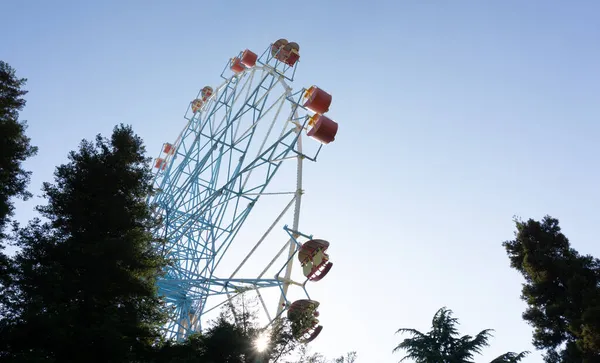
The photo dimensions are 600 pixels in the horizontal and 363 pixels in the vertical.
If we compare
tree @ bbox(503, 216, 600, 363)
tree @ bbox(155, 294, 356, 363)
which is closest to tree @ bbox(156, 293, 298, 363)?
tree @ bbox(155, 294, 356, 363)

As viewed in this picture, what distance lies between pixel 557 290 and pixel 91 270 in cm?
1499

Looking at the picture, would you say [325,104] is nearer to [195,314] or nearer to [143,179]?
[143,179]

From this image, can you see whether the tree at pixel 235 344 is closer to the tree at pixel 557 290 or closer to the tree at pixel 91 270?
the tree at pixel 91 270

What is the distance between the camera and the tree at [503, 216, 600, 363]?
43.0 feet

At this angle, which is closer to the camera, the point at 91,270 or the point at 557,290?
the point at 91,270

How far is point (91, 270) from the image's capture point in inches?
399

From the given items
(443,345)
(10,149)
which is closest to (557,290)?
(443,345)

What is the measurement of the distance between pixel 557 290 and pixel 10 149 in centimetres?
1770

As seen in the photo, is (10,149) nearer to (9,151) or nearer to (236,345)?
(9,151)

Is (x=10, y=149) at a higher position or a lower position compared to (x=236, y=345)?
higher

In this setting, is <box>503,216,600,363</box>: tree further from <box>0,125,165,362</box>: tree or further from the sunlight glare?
<box>0,125,165,362</box>: tree

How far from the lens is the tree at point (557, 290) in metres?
13.1

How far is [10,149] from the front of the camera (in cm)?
1126

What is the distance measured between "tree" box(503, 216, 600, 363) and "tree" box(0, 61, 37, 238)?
16.2 m
